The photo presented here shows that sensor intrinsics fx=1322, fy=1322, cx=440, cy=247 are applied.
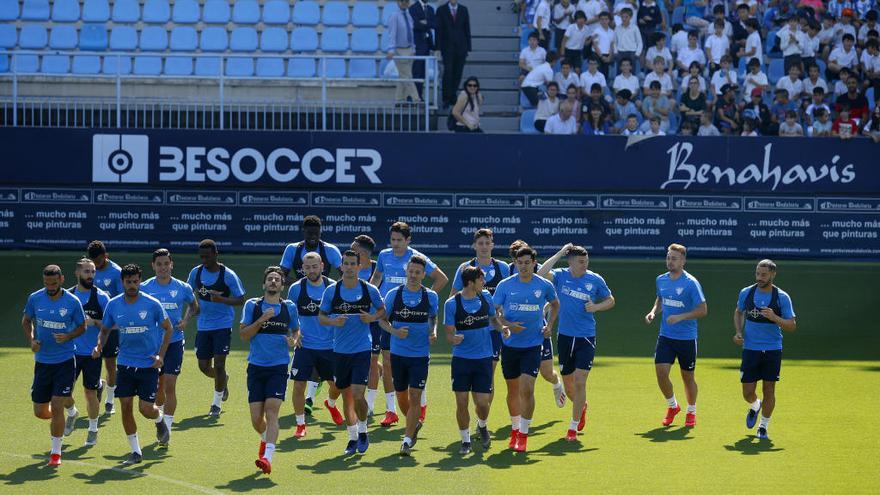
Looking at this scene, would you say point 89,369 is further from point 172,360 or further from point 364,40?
point 364,40

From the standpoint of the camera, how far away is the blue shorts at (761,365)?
14.3 m

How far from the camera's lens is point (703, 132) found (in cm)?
2408

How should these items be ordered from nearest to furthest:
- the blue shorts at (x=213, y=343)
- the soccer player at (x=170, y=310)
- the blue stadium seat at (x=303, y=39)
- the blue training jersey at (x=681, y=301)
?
the soccer player at (x=170, y=310)
the blue training jersey at (x=681, y=301)
the blue shorts at (x=213, y=343)
the blue stadium seat at (x=303, y=39)

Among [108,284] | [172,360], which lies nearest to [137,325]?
[172,360]

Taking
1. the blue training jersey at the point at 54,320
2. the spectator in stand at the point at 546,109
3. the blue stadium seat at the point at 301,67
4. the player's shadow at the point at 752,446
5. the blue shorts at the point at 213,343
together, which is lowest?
the player's shadow at the point at 752,446

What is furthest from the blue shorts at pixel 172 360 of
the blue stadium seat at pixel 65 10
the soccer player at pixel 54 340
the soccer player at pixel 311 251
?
the blue stadium seat at pixel 65 10

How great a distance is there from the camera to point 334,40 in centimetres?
2738

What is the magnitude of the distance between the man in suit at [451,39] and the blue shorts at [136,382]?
1321cm

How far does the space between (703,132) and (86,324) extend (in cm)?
1384

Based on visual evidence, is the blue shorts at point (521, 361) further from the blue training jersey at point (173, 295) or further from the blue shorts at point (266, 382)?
the blue training jersey at point (173, 295)

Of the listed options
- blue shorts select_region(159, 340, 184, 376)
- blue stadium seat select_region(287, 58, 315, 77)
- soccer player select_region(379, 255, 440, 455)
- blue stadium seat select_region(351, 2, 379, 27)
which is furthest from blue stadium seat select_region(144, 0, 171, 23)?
soccer player select_region(379, 255, 440, 455)

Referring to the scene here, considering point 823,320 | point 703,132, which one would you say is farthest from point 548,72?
point 823,320

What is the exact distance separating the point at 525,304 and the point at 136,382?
3963mm

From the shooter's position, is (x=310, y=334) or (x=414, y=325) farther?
(x=310, y=334)
